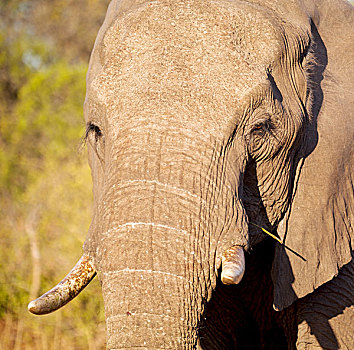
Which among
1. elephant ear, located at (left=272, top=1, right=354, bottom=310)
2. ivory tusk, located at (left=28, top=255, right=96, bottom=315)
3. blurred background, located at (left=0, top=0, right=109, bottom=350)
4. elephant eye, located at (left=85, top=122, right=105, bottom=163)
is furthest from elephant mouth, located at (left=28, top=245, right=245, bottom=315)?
blurred background, located at (left=0, top=0, right=109, bottom=350)

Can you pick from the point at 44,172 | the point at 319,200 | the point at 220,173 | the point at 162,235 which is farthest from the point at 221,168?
the point at 44,172

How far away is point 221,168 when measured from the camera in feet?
6.91

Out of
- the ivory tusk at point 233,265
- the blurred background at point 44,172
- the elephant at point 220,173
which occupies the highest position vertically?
the blurred background at point 44,172

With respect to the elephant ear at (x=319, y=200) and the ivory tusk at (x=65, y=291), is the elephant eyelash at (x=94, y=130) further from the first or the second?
the elephant ear at (x=319, y=200)

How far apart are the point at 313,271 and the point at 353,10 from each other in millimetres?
1155

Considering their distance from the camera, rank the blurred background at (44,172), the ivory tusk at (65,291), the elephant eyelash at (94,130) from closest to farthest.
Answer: the ivory tusk at (65,291) < the elephant eyelash at (94,130) < the blurred background at (44,172)

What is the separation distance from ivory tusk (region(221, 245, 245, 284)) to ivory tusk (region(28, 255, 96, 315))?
1.63 feet

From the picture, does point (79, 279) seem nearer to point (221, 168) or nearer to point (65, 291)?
point (65, 291)

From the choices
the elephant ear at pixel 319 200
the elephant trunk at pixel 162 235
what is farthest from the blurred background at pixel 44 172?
the elephant ear at pixel 319 200

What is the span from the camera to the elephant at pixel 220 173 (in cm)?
194

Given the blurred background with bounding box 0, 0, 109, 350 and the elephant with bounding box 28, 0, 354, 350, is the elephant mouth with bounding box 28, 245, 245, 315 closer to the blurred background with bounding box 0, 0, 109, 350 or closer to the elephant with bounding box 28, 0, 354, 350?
the elephant with bounding box 28, 0, 354, 350

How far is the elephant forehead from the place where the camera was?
2.10 metres

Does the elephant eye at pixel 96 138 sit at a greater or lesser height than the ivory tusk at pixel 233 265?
greater

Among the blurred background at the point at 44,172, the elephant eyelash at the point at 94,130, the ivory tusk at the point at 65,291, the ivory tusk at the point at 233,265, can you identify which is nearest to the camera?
the ivory tusk at the point at 233,265
